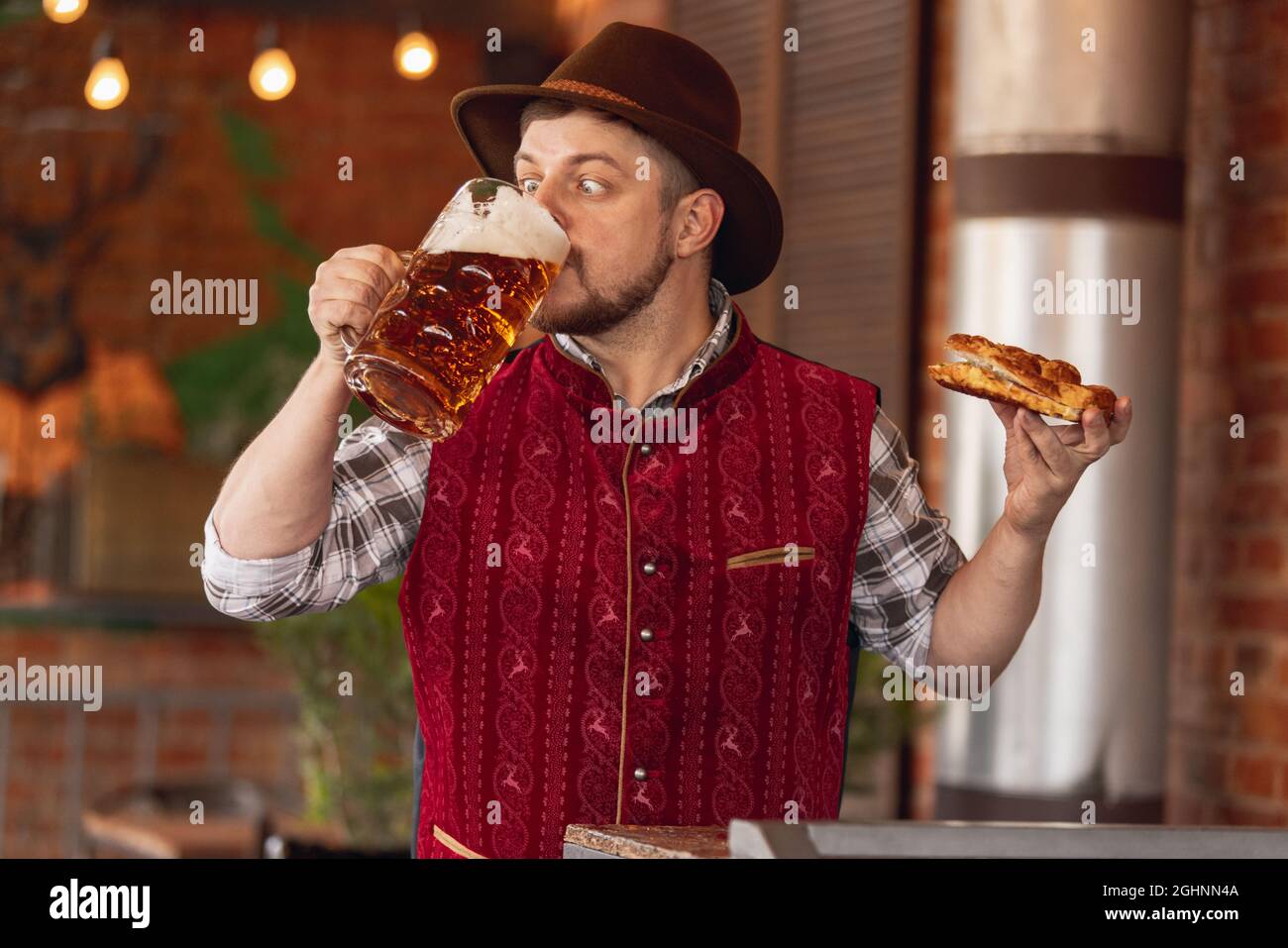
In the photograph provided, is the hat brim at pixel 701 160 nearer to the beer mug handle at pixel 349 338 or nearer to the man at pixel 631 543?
the man at pixel 631 543

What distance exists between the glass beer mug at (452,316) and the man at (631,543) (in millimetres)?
148

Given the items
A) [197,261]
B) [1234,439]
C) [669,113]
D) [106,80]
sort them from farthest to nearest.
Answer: [197,261] < [106,80] < [1234,439] < [669,113]

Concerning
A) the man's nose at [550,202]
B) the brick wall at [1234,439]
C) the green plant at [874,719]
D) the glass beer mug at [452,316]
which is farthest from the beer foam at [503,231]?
the green plant at [874,719]

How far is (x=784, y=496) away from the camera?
1658 mm

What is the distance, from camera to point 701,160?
5.66 ft

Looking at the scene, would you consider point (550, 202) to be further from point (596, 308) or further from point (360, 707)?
point (360, 707)

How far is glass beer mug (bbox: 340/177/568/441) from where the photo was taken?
1328mm

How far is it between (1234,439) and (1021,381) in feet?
4.85

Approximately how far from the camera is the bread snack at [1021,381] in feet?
4.56

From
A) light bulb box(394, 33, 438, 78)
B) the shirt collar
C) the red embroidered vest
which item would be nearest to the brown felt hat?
the shirt collar

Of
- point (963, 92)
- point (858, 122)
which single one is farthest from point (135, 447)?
point (963, 92)

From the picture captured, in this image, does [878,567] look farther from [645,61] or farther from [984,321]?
[984,321]

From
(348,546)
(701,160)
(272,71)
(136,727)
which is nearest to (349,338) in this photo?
(348,546)

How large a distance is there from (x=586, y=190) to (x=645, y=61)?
17 centimetres
